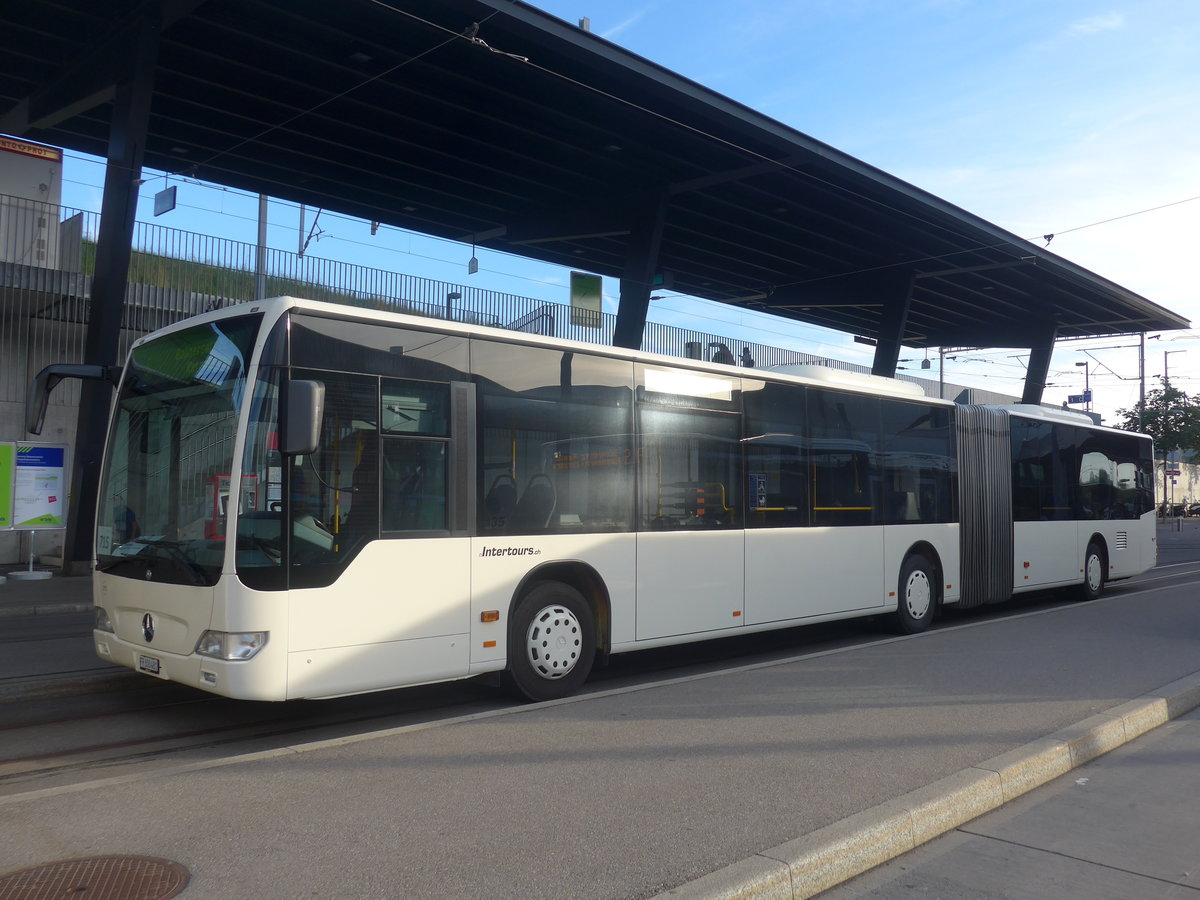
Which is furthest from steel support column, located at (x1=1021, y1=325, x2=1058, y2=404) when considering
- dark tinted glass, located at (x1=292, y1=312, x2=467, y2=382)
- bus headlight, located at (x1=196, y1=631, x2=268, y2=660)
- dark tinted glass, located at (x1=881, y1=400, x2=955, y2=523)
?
bus headlight, located at (x1=196, y1=631, x2=268, y2=660)

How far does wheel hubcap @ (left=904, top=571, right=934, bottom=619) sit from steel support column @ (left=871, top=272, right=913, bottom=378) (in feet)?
55.0

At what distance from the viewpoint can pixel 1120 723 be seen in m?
7.18

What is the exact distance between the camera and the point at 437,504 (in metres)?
7.40

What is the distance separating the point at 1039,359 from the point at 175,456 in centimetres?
3385

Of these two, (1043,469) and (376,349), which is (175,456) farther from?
(1043,469)

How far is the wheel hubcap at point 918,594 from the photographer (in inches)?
500

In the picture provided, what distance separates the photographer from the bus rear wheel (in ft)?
55.8

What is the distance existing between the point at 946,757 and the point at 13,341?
1904 centimetres

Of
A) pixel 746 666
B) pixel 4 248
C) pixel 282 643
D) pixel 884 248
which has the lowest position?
pixel 746 666

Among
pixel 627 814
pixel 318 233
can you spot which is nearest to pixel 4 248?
pixel 318 233

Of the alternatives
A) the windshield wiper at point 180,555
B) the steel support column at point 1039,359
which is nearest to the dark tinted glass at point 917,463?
the windshield wiper at point 180,555

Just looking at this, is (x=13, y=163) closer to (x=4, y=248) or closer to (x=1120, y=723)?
(x=4, y=248)

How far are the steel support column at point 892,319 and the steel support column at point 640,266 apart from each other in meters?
9.31

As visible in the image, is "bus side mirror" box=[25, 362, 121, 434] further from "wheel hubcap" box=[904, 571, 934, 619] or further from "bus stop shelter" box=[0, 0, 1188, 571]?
"wheel hubcap" box=[904, 571, 934, 619]
